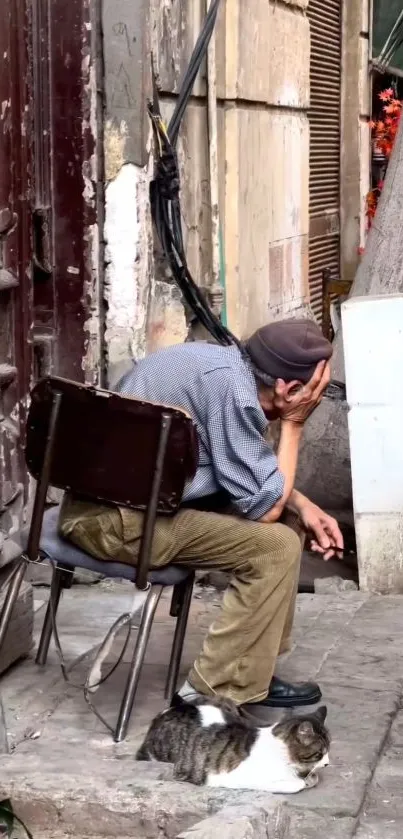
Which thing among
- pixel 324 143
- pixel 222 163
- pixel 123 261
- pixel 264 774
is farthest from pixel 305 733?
pixel 324 143

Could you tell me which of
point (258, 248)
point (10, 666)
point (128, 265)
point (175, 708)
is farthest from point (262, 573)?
point (258, 248)

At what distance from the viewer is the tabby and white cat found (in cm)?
361

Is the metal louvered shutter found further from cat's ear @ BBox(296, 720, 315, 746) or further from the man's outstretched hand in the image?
cat's ear @ BBox(296, 720, 315, 746)

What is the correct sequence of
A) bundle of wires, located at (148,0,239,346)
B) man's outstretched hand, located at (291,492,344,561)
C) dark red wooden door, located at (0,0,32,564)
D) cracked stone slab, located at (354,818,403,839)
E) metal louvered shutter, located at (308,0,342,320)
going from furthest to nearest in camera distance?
metal louvered shutter, located at (308,0,342,320)
bundle of wires, located at (148,0,239,346)
dark red wooden door, located at (0,0,32,564)
man's outstretched hand, located at (291,492,344,561)
cracked stone slab, located at (354,818,403,839)

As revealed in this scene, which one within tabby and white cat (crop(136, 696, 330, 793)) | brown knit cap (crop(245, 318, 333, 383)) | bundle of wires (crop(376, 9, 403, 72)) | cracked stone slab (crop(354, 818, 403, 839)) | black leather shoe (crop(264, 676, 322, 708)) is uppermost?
bundle of wires (crop(376, 9, 403, 72))

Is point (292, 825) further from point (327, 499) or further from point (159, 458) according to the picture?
point (327, 499)

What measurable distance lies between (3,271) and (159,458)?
3.42ft

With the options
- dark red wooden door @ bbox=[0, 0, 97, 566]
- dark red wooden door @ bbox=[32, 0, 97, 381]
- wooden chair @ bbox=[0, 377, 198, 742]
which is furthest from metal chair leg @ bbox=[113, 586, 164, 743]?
dark red wooden door @ bbox=[32, 0, 97, 381]

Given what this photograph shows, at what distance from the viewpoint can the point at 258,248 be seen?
819cm

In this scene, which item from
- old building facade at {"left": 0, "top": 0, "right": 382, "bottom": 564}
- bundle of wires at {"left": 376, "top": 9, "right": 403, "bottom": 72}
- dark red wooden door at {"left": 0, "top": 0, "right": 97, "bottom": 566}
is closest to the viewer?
old building facade at {"left": 0, "top": 0, "right": 382, "bottom": 564}

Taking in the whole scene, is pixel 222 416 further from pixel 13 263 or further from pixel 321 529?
pixel 13 263

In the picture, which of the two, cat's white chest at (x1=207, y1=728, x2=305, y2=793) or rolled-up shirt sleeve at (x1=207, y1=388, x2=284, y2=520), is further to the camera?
rolled-up shirt sleeve at (x1=207, y1=388, x2=284, y2=520)

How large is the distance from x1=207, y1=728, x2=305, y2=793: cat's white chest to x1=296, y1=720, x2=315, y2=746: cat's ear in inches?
2.1

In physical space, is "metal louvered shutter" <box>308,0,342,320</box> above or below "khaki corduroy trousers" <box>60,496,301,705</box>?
above
